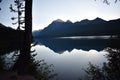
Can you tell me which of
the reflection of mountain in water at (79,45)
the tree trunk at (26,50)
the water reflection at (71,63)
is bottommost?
the reflection of mountain in water at (79,45)

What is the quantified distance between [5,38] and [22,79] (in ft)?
197

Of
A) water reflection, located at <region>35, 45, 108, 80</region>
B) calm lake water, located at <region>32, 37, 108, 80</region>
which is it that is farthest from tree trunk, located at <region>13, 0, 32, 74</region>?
water reflection, located at <region>35, 45, 108, 80</region>

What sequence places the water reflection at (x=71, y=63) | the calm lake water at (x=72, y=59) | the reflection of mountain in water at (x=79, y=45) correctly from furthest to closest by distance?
1. the reflection of mountain in water at (x=79, y=45)
2. the calm lake water at (x=72, y=59)
3. the water reflection at (x=71, y=63)

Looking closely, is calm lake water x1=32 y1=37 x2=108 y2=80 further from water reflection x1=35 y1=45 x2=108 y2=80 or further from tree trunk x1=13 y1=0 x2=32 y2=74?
tree trunk x1=13 y1=0 x2=32 y2=74

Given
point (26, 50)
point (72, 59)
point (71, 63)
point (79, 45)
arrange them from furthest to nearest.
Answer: point (79, 45)
point (72, 59)
point (71, 63)
point (26, 50)

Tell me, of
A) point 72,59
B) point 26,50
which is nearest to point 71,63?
point 72,59

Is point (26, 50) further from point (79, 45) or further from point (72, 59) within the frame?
point (79, 45)

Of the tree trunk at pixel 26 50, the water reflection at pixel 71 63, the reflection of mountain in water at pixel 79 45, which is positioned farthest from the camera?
the reflection of mountain in water at pixel 79 45

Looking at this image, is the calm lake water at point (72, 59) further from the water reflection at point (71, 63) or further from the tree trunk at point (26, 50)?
the tree trunk at point (26, 50)

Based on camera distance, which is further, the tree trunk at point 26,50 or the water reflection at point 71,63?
the water reflection at point 71,63

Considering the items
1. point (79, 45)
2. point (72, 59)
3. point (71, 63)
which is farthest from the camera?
point (79, 45)

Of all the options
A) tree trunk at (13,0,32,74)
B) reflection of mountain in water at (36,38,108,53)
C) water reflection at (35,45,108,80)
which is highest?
tree trunk at (13,0,32,74)

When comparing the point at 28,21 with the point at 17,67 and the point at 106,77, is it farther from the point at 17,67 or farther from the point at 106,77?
the point at 106,77

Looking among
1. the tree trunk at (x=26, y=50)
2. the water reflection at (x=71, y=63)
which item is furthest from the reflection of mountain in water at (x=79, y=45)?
the tree trunk at (x=26, y=50)
